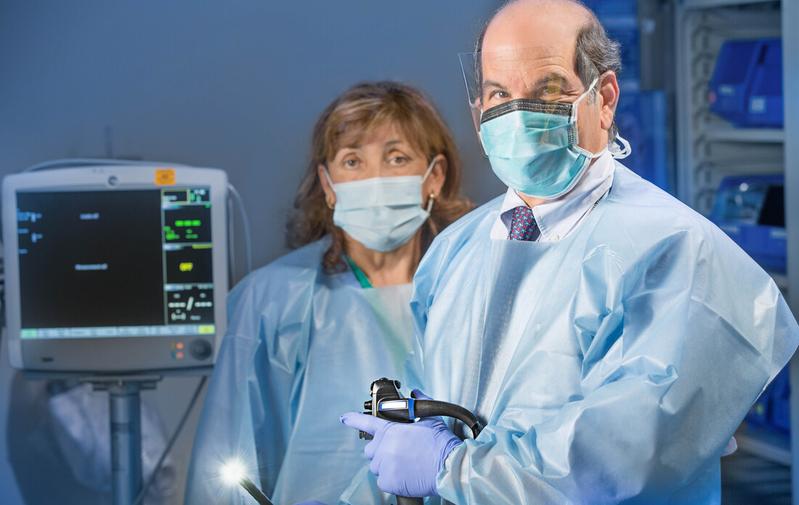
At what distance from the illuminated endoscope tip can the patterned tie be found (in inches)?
31.4

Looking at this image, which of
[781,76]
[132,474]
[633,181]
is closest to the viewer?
[633,181]

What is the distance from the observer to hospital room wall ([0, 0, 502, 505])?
2.24 metres

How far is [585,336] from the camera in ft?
4.30

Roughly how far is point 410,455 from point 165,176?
101 cm

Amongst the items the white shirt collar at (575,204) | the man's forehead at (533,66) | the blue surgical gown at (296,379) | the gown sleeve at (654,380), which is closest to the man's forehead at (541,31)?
the man's forehead at (533,66)

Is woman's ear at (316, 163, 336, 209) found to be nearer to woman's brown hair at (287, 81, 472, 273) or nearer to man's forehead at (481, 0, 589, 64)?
woman's brown hair at (287, 81, 472, 273)

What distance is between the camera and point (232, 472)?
1.98m

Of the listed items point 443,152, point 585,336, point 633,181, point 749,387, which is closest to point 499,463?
point 585,336

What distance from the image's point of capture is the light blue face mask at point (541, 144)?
1388 millimetres

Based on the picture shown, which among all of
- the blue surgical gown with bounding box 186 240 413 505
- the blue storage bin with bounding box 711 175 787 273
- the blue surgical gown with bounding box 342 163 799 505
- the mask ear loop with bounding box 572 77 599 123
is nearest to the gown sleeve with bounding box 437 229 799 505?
the blue surgical gown with bounding box 342 163 799 505

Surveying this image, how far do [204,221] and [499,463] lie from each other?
1.07m

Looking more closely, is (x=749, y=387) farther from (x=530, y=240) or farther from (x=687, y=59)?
(x=687, y=59)

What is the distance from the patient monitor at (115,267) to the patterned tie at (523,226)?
2.76ft

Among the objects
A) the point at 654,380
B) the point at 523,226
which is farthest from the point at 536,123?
the point at 654,380
